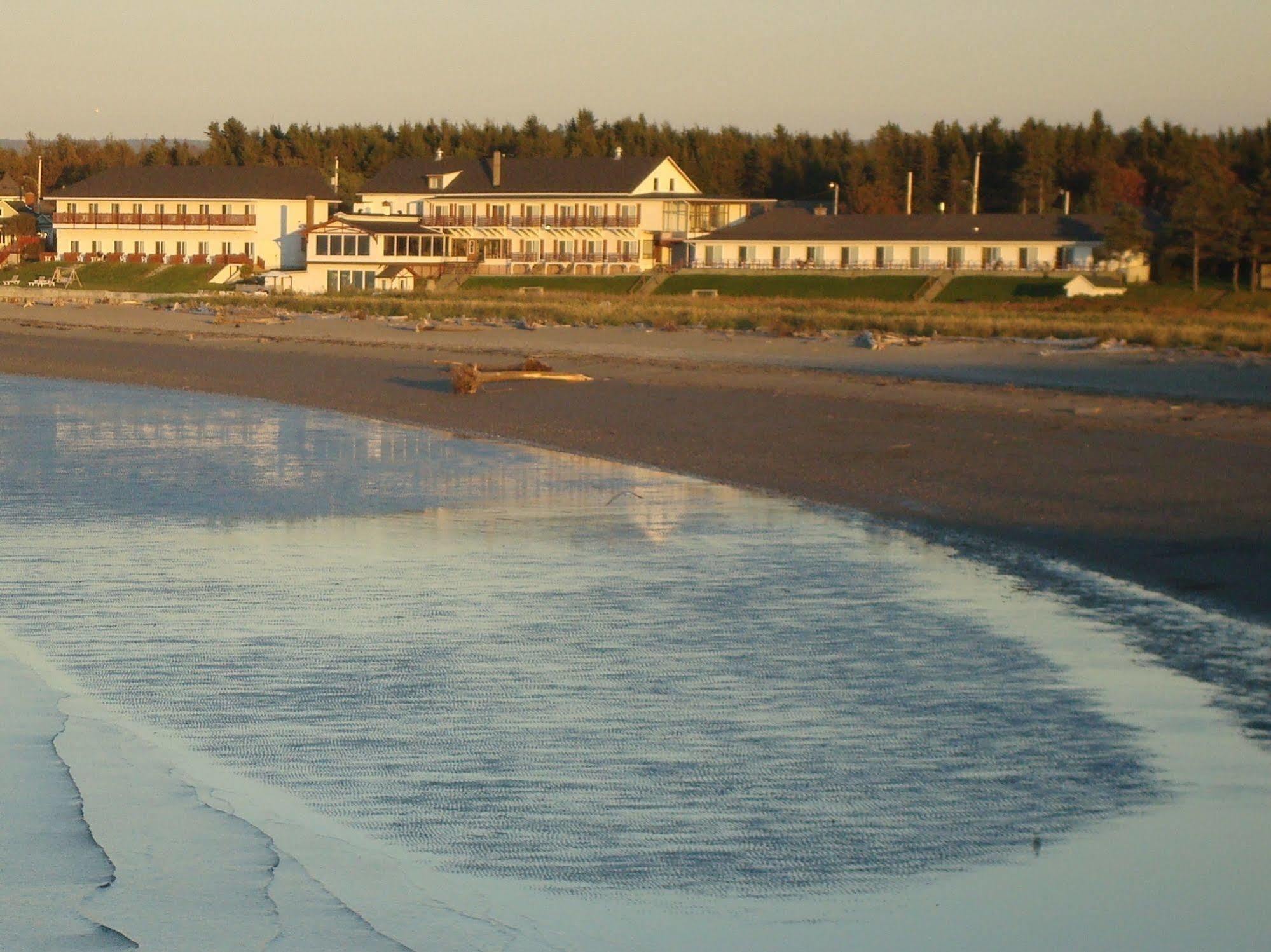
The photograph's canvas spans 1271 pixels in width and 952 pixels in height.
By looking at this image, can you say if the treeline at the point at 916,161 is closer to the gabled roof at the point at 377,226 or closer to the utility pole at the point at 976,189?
the utility pole at the point at 976,189

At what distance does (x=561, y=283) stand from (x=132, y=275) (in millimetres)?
23980

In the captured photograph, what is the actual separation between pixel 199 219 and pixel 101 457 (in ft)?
238

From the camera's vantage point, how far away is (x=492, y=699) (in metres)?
Result: 7.14

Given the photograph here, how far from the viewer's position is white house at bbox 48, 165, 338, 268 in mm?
85562

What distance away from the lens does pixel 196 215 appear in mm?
86000

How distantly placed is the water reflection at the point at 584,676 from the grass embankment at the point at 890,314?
18.9m

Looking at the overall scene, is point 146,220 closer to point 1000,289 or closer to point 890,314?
point 1000,289

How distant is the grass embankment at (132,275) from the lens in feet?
256

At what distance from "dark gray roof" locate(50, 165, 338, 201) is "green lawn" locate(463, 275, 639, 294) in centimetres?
1542

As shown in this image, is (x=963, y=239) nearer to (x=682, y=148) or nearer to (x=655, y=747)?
(x=682, y=148)

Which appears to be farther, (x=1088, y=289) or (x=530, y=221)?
(x=530, y=221)

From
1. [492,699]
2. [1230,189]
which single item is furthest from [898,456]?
[1230,189]

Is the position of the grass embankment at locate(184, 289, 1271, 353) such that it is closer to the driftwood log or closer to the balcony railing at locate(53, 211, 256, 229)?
the driftwood log

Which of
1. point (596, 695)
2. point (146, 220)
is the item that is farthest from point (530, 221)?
point (596, 695)
